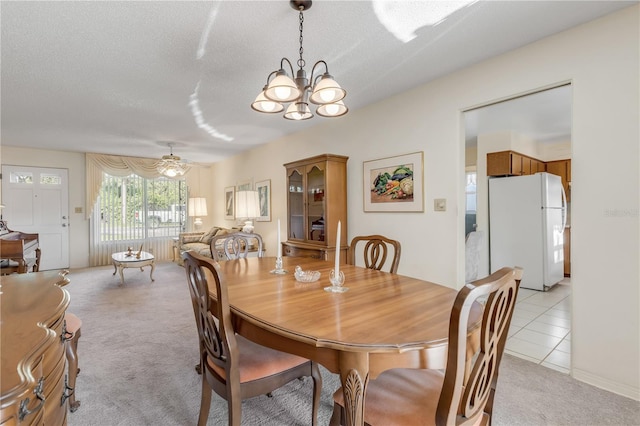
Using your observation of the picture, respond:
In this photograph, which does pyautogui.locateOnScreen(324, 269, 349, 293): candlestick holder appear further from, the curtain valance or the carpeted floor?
the curtain valance

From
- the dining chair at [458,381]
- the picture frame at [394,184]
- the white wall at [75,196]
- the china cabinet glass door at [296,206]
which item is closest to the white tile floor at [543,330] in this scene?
the picture frame at [394,184]

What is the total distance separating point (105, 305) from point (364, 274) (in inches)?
136

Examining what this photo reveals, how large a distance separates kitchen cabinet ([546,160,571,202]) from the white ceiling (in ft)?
12.3

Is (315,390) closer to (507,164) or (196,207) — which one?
(507,164)

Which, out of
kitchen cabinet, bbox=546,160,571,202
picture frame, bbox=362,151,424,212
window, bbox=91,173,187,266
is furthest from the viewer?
window, bbox=91,173,187,266

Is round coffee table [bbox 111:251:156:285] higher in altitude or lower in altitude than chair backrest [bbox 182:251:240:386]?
lower

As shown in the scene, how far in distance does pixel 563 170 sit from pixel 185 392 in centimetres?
612

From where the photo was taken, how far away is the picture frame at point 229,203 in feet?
21.6

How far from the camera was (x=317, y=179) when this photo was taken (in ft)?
12.2

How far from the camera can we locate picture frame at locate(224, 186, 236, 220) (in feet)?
21.6

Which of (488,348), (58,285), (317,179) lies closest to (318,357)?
(488,348)

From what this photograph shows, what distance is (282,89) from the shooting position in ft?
5.39

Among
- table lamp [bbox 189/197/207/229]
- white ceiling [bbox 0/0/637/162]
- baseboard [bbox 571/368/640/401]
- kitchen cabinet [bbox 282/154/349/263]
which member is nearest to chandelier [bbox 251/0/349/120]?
white ceiling [bbox 0/0/637/162]

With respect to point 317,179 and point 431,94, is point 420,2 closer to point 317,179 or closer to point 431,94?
point 431,94
